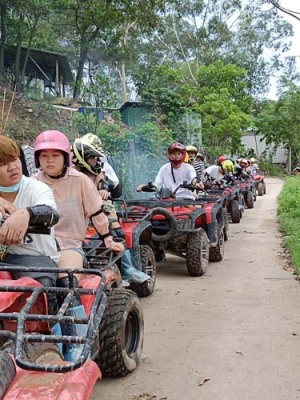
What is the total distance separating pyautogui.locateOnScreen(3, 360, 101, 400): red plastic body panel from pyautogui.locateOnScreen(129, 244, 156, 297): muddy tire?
12.3 ft

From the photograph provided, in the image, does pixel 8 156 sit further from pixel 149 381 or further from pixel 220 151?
pixel 220 151

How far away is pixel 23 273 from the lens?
305cm

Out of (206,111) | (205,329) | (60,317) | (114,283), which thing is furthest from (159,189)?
(206,111)

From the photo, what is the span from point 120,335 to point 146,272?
256 cm

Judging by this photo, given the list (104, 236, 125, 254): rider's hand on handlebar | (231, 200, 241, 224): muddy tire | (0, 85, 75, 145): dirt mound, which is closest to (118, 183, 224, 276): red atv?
(104, 236, 125, 254): rider's hand on handlebar

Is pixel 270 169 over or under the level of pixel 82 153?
under

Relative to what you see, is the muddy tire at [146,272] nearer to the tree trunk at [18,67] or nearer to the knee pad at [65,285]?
the knee pad at [65,285]

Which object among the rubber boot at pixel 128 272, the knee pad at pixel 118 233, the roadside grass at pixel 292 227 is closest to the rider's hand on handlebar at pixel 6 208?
the knee pad at pixel 118 233

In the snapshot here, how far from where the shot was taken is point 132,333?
4.05 meters

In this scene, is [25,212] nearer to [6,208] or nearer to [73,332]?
[6,208]

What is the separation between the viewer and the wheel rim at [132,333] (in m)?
3.97

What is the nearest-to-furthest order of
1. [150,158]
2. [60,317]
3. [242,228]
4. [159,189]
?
[60,317], [159,189], [242,228], [150,158]

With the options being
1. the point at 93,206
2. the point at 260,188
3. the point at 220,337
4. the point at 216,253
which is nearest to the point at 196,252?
the point at 216,253

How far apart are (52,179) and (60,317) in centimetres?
159
